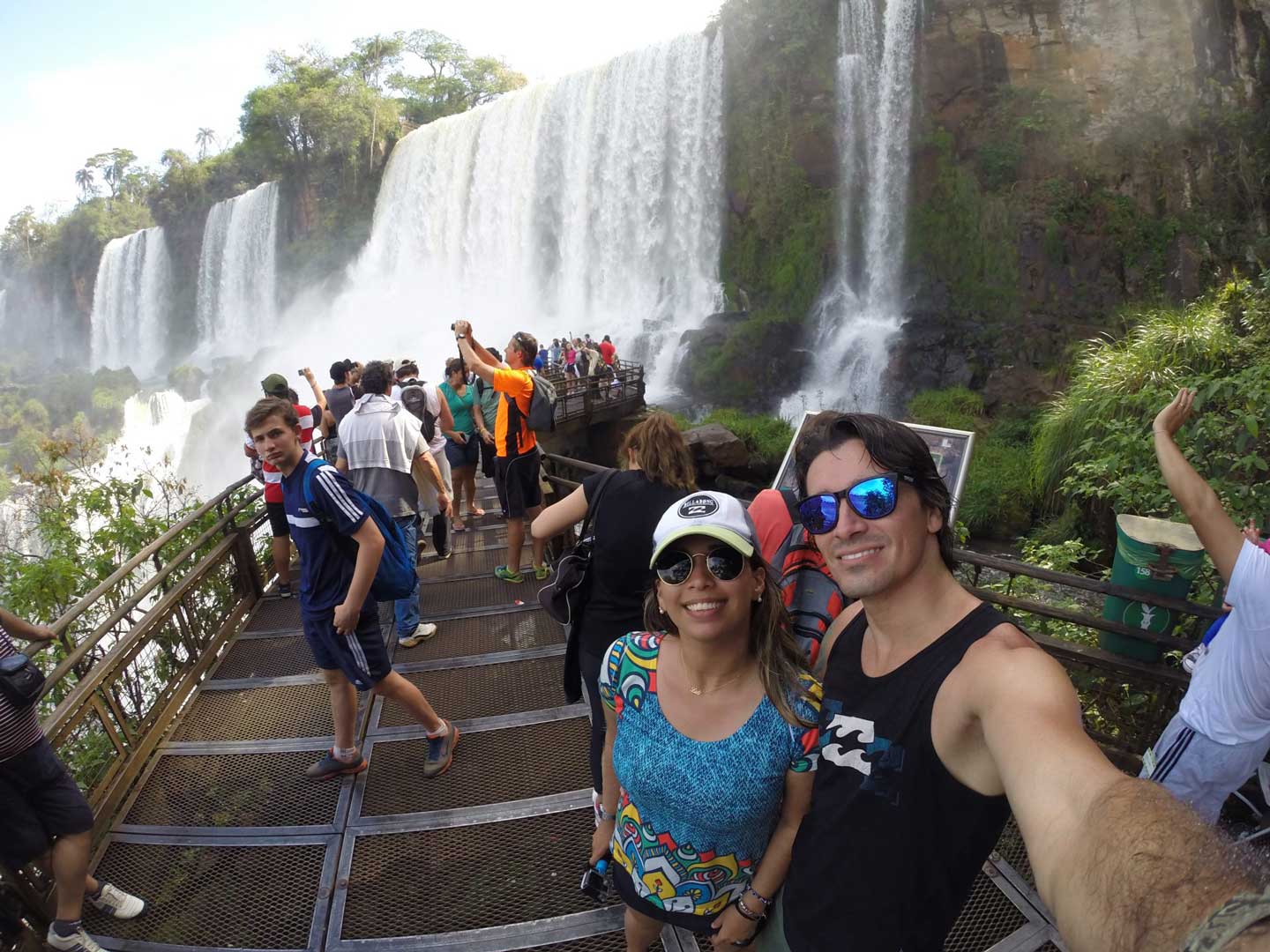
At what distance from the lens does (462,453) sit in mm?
6375

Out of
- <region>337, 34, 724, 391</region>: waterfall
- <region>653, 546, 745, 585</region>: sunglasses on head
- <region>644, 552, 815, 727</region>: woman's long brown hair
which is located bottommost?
<region>644, 552, 815, 727</region>: woman's long brown hair

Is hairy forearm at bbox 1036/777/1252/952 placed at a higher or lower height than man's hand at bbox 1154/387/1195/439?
lower

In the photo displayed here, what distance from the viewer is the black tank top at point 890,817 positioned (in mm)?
1137

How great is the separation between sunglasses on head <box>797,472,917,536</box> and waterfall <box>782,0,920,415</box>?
62.1 ft

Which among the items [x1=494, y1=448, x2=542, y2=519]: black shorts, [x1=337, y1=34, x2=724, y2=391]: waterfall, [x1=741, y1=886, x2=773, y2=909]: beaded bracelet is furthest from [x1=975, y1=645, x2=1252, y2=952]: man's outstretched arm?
[x1=337, y1=34, x2=724, y2=391]: waterfall

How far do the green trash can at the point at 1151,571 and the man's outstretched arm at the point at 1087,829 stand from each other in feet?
7.45

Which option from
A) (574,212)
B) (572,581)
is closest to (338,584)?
(572,581)

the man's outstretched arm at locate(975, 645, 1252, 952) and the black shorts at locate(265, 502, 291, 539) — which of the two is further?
the black shorts at locate(265, 502, 291, 539)

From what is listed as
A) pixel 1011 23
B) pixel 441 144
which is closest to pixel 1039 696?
pixel 1011 23

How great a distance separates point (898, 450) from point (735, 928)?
1195mm

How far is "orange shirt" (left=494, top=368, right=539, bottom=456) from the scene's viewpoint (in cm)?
429

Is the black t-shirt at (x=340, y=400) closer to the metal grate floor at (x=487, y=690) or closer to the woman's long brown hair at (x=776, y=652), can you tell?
the metal grate floor at (x=487, y=690)

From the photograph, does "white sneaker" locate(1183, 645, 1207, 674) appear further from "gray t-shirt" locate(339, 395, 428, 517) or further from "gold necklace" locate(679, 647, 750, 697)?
"gray t-shirt" locate(339, 395, 428, 517)

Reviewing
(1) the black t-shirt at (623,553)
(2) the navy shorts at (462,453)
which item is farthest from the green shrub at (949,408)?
(1) the black t-shirt at (623,553)
